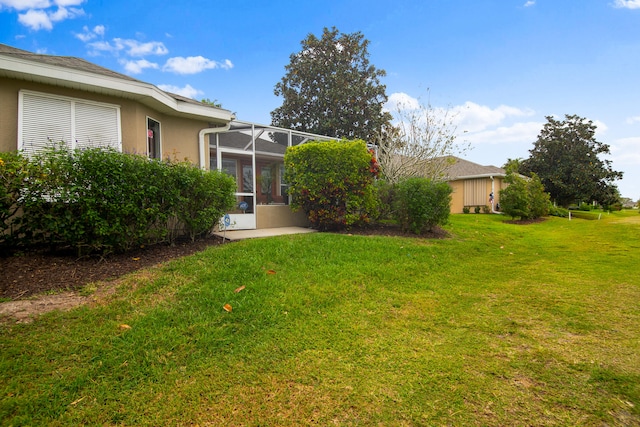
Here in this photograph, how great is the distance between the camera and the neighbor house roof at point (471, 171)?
20500 mm

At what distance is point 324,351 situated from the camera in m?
2.90

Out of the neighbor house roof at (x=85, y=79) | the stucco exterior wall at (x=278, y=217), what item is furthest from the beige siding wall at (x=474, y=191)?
the neighbor house roof at (x=85, y=79)

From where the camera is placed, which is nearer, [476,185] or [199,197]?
[199,197]

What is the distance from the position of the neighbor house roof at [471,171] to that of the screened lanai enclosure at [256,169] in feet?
44.5

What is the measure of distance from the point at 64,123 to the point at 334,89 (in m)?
14.3

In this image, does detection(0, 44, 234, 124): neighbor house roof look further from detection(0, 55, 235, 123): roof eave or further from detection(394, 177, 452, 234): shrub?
detection(394, 177, 452, 234): shrub

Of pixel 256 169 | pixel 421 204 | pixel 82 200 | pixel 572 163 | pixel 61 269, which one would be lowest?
pixel 61 269

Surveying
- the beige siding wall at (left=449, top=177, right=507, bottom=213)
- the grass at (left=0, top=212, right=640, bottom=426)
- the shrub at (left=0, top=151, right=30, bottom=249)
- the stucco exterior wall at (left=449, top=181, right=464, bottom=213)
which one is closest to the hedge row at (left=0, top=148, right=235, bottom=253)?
the shrub at (left=0, top=151, right=30, bottom=249)

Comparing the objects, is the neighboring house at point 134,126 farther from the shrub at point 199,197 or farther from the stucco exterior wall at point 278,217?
the shrub at point 199,197

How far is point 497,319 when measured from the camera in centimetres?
372

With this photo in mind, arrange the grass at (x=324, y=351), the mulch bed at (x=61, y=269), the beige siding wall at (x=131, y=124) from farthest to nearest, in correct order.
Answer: the beige siding wall at (x=131, y=124) < the mulch bed at (x=61, y=269) < the grass at (x=324, y=351)

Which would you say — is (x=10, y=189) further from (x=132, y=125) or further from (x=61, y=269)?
(x=132, y=125)

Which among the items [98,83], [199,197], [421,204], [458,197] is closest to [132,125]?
[98,83]

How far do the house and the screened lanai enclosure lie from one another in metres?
0.03
